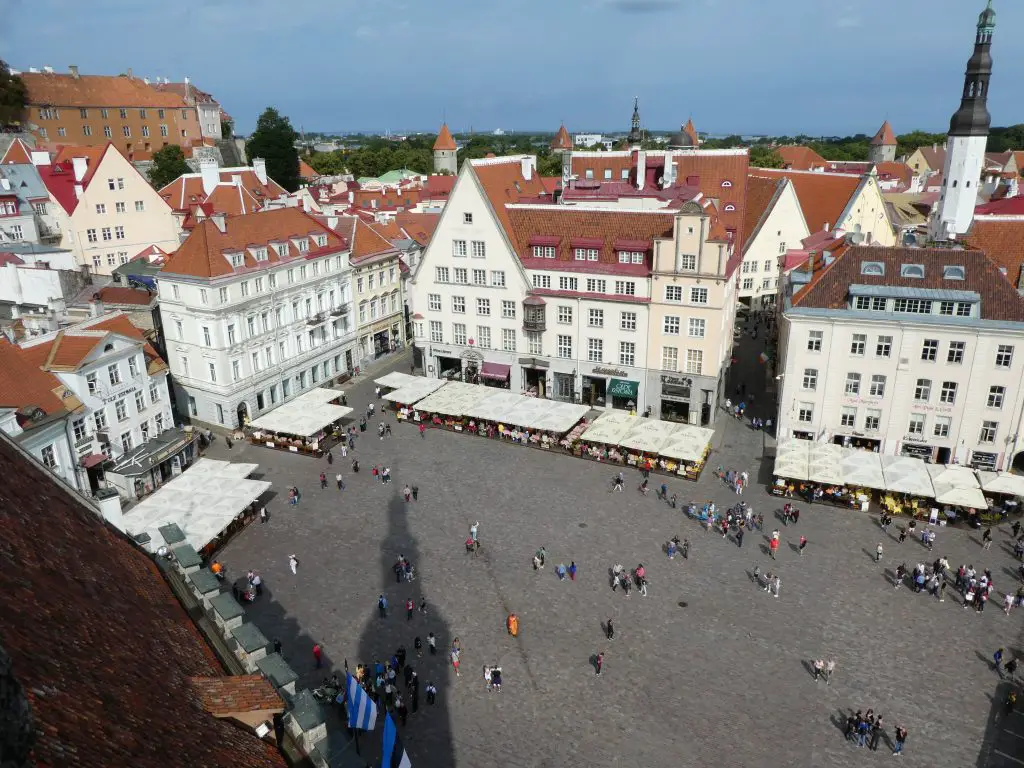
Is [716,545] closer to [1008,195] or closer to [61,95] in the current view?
[1008,195]

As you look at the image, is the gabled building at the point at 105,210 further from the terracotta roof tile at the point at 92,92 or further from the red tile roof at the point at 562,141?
the red tile roof at the point at 562,141

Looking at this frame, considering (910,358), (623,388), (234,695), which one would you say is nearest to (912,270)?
(910,358)

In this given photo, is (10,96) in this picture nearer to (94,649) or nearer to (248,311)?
(248,311)

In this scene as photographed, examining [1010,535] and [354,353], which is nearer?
[1010,535]

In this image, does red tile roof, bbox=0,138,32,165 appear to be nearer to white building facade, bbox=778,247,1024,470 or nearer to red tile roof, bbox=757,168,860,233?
white building facade, bbox=778,247,1024,470

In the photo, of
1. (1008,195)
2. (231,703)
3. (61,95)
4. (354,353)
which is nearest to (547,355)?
(354,353)

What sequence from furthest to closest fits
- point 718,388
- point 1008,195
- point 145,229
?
point 1008,195 → point 145,229 → point 718,388
